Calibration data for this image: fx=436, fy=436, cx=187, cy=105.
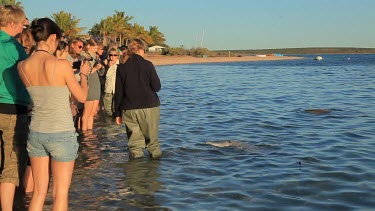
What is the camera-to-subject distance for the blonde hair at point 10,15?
3.89m

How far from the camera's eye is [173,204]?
4977mm

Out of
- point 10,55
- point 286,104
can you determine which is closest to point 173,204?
point 10,55

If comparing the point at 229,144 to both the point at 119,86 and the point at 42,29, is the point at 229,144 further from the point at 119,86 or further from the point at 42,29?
the point at 42,29

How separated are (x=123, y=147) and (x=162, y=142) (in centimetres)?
98

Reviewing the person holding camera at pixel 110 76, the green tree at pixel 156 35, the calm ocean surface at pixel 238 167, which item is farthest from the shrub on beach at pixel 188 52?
the calm ocean surface at pixel 238 167

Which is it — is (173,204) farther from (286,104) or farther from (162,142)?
(286,104)

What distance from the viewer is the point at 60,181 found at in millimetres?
3670

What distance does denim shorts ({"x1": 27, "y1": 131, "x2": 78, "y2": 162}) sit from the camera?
358 centimetres

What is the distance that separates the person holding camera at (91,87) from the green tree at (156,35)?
93942 millimetres

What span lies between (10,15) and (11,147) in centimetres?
119

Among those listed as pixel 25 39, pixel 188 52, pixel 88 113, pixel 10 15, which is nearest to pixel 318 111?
pixel 88 113

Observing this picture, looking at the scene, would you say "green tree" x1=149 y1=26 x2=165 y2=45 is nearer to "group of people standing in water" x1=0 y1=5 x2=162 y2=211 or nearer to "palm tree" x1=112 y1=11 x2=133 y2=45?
"palm tree" x1=112 y1=11 x2=133 y2=45

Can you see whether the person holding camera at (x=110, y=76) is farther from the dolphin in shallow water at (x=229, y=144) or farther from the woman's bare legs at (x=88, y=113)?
the dolphin in shallow water at (x=229, y=144)

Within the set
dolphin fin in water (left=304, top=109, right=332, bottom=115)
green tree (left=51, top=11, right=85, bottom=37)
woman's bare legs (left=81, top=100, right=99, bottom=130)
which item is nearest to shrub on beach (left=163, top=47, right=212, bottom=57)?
green tree (left=51, top=11, right=85, bottom=37)
